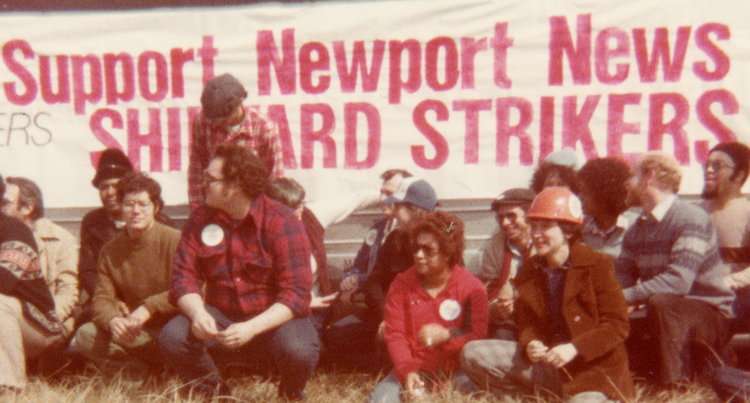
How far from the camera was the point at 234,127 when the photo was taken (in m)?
4.75

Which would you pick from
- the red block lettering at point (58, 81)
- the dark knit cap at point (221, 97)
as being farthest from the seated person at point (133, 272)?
the red block lettering at point (58, 81)

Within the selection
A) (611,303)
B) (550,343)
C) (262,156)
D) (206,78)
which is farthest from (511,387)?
(206,78)

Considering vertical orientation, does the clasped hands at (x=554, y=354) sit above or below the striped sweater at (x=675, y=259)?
below

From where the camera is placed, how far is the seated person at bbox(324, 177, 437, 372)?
436 cm

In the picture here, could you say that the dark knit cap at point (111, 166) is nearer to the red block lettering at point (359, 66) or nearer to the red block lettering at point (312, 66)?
the red block lettering at point (312, 66)

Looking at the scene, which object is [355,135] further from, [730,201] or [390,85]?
[730,201]

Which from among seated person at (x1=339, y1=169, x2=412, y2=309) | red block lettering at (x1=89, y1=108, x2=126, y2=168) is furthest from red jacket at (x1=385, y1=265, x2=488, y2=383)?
red block lettering at (x1=89, y1=108, x2=126, y2=168)

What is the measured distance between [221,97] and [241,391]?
1.66 metres

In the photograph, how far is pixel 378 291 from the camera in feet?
14.3

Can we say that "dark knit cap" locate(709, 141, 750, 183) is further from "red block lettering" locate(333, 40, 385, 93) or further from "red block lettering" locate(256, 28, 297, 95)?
"red block lettering" locate(256, 28, 297, 95)

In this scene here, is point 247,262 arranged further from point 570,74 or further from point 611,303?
point 570,74

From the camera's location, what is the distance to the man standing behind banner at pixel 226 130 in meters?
4.59

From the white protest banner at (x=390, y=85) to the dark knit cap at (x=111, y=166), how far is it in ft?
1.28

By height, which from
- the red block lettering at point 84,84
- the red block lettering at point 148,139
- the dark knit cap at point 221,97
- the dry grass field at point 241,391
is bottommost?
the dry grass field at point 241,391
